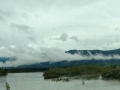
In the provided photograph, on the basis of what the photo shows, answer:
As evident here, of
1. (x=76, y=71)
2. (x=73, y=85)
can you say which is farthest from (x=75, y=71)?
(x=73, y=85)

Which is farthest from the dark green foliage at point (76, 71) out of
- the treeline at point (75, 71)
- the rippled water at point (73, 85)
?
the rippled water at point (73, 85)

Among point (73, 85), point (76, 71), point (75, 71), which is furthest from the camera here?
point (75, 71)

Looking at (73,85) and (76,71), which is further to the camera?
(76,71)

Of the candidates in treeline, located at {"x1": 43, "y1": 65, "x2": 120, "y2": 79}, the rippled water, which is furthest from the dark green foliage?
the rippled water

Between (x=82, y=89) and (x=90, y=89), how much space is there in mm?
2008

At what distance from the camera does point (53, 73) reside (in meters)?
136

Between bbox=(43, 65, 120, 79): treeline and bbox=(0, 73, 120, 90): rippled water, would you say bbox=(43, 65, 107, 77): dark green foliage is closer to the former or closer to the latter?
bbox=(43, 65, 120, 79): treeline

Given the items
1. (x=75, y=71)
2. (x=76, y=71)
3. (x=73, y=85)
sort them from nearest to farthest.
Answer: (x=73, y=85)
(x=76, y=71)
(x=75, y=71)

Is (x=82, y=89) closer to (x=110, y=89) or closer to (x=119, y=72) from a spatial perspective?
(x=110, y=89)

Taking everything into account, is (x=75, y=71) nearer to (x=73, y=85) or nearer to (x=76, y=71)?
(x=76, y=71)

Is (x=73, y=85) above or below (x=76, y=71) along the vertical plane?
below

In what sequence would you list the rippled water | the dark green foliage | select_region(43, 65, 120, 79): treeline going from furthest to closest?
the dark green foliage, select_region(43, 65, 120, 79): treeline, the rippled water

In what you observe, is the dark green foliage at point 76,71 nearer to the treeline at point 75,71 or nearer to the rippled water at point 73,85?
the treeline at point 75,71

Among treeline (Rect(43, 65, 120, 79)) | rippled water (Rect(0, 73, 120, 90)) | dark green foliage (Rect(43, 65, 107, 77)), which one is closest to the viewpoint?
rippled water (Rect(0, 73, 120, 90))
